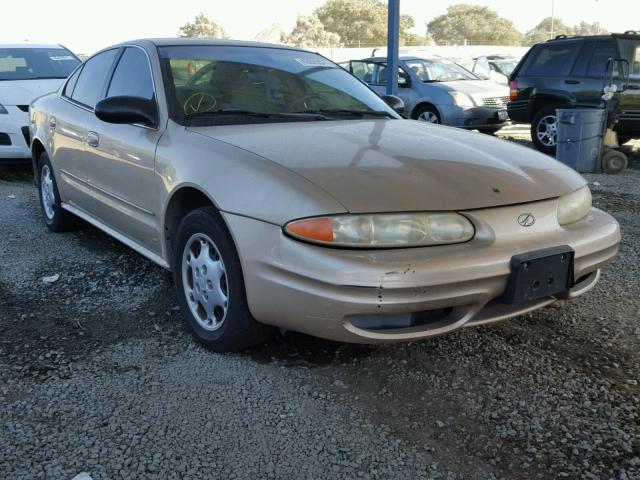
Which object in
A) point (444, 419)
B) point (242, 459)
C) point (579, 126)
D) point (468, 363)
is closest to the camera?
point (242, 459)

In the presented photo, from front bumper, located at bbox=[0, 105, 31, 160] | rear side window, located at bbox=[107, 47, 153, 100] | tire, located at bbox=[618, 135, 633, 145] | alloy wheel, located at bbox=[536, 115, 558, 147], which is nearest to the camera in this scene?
rear side window, located at bbox=[107, 47, 153, 100]

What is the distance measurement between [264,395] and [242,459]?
0.45 m

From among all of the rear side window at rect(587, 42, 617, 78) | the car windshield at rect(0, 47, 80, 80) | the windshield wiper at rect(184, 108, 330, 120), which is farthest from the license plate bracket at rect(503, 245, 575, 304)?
the car windshield at rect(0, 47, 80, 80)

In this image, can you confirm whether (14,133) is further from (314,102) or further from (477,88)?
(477,88)

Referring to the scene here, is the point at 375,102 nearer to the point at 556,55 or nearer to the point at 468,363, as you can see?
the point at 468,363

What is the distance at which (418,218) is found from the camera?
258cm

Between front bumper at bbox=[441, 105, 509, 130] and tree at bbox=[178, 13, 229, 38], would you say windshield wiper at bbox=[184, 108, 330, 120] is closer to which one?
front bumper at bbox=[441, 105, 509, 130]

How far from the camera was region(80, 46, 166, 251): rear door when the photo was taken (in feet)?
11.5

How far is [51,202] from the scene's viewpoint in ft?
17.5

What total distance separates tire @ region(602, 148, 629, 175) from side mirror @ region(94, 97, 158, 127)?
635cm

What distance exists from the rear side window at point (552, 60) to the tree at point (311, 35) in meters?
60.3

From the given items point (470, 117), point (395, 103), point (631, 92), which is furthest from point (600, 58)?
point (395, 103)

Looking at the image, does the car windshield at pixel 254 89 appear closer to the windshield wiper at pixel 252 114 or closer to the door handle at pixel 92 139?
the windshield wiper at pixel 252 114

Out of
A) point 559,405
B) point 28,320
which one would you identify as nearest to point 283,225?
point 559,405
